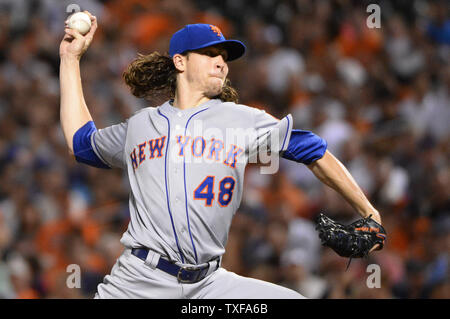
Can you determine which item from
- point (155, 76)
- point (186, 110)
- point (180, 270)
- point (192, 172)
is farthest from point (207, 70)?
point (180, 270)

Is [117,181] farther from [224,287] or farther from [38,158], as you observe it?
[224,287]

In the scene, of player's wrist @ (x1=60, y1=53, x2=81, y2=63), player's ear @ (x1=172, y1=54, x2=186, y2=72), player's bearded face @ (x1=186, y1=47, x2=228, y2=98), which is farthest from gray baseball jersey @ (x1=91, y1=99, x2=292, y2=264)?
player's wrist @ (x1=60, y1=53, x2=81, y2=63)

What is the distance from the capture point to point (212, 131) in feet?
8.84

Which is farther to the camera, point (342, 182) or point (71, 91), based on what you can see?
point (71, 91)

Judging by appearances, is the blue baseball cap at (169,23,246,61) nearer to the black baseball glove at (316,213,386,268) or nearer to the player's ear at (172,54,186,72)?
the player's ear at (172,54,186,72)

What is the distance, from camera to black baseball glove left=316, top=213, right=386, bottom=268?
261 centimetres

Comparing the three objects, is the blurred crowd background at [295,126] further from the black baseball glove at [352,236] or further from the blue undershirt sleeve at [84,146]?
the blue undershirt sleeve at [84,146]

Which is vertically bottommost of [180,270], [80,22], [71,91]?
[180,270]

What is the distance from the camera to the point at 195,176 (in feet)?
8.66

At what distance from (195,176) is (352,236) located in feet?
2.24

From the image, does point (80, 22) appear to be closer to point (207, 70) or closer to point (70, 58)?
point (70, 58)

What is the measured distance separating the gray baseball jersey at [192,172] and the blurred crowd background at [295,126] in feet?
6.11

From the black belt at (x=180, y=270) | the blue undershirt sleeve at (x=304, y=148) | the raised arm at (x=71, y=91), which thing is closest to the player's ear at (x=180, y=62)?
the raised arm at (x=71, y=91)

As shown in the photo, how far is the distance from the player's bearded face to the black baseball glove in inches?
29.0
